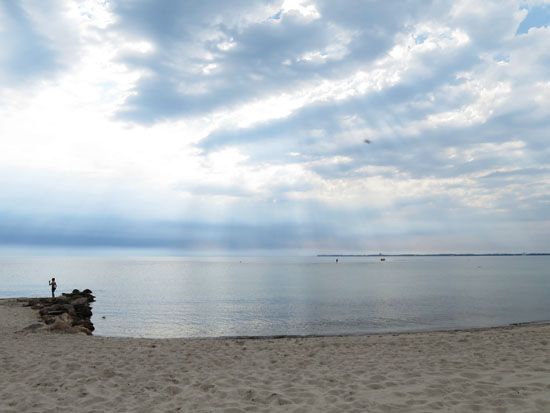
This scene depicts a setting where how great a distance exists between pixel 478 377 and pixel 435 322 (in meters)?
22.9

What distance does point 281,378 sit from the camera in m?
8.88

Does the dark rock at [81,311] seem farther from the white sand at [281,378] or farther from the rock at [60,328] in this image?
the white sand at [281,378]

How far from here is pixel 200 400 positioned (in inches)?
293

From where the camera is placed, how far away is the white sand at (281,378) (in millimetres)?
6969

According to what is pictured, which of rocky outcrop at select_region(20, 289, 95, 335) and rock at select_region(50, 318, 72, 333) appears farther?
rocky outcrop at select_region(20, 289, 95, 335)

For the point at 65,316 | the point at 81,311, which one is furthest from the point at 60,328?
the point at 81,311

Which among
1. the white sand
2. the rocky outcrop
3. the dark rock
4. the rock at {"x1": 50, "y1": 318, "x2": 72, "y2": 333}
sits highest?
the white sand

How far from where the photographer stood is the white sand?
6.97 m

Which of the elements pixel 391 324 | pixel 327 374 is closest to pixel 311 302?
pixel 391 324

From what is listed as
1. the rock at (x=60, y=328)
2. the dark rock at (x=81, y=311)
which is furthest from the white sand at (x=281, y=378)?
the dark rock at (x=81, y=311)

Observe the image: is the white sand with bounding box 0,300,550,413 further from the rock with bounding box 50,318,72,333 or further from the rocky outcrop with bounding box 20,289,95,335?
the rocky outcrop with bounding box 20,289,95,335

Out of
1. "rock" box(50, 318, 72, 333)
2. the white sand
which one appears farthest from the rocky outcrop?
the white sand

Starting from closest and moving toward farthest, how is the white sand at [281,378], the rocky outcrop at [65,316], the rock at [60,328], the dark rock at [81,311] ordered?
the white sand at [281,378] < the rock at [60,328] < the rocky outcrop at [65,316] < the dark rock at [81,311]

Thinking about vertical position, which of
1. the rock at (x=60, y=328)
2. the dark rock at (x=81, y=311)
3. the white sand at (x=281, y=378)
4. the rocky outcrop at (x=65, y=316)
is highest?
the white sand at (x=281, y=378)
